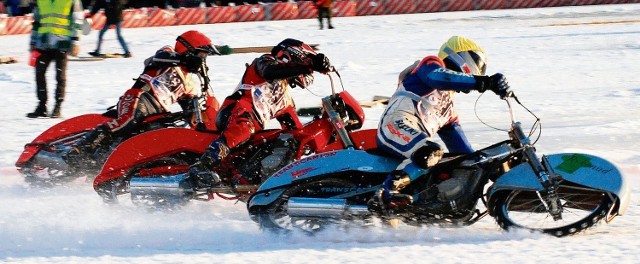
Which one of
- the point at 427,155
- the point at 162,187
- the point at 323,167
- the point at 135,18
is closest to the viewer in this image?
the point at 427,155

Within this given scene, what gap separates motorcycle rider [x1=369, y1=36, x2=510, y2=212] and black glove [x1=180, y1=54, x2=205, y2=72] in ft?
8.64

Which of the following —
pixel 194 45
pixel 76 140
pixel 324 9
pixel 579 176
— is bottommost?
pixel 324 9

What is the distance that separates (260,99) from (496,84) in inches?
99.5

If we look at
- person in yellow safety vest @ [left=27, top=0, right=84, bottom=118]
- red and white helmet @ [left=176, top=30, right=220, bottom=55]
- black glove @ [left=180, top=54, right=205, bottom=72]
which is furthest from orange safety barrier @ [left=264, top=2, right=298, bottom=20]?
black glove @ [left=180, top=54, right=205, bottom=72]

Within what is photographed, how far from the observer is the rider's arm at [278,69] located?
8203 mm

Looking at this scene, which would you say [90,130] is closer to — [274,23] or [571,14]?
[274,23]

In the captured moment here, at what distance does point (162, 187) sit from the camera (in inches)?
324

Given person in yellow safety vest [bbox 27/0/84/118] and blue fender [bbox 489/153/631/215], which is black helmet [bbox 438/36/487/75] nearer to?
blue fender [bbox 489/153/631/215]

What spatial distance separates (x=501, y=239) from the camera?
6809 mm

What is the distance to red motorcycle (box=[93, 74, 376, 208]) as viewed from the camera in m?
8.20

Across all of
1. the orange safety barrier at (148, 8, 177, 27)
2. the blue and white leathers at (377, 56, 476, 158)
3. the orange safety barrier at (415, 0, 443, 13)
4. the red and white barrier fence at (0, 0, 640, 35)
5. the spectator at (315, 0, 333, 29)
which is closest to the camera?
the blue and white leathers at (377, 56, 476, 158)

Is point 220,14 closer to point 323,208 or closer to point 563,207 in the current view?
point 323,208

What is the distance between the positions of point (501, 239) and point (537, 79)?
9355 millimetres

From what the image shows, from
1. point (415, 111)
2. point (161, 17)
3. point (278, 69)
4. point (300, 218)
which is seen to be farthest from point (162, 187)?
point (161, 17)
